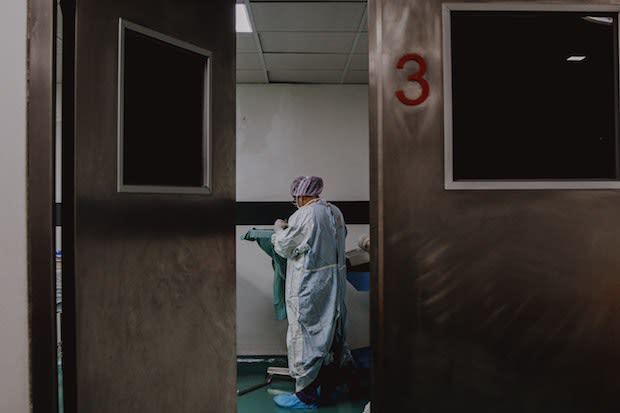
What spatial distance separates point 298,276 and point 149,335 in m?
1.98

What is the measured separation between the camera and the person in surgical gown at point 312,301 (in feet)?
10.8

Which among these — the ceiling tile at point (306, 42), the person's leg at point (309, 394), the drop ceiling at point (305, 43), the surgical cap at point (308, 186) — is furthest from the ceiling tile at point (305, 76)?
the person's leg at point (309, 394)

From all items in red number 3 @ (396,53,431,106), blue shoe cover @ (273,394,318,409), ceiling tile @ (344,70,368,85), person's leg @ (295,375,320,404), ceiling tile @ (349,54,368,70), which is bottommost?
blue shoe cover @ (273,394,318,409)

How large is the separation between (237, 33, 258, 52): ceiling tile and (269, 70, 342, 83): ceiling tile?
22.1 inches

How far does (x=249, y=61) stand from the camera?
12.4 feet

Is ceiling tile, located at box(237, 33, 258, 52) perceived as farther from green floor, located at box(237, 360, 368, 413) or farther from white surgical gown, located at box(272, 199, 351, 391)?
green floor, located at box(237, 360, 368, 413)

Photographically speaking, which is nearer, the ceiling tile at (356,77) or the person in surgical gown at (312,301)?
the person in surgical gown at (312,301)

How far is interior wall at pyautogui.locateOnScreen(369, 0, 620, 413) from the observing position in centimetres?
132

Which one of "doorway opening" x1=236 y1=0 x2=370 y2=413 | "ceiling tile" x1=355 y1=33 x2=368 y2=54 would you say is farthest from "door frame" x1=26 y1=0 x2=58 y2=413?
"doorway opening" x1=236 y1=0 x2=370 y2=413

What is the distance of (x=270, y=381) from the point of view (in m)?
3.75

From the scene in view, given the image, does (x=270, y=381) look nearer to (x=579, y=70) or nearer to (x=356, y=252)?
(x=356, y=252)

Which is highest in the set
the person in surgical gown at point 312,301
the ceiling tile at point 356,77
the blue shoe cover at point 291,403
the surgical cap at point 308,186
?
the ceiling tile at point 356,77

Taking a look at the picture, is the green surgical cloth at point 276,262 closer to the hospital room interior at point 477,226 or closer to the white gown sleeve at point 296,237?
the white gown sleeve at point 296,237

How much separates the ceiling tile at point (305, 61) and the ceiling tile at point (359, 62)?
0.06 metres
